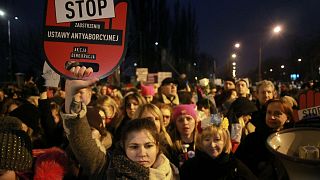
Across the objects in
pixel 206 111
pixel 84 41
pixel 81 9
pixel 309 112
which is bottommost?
pixel 206 111

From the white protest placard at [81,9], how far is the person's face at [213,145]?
1432mm

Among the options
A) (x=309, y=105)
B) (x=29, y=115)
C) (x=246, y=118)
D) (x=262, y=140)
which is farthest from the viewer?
(x=246, y=118)

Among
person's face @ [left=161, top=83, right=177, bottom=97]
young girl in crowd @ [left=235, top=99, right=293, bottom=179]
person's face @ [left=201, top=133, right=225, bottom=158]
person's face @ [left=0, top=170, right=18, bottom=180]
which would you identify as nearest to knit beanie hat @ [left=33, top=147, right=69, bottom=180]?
person's face @ [left=0, top=170, right=18, bottom=180]

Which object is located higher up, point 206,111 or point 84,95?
point 84,95

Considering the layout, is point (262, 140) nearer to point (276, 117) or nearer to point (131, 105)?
point (276, 117)

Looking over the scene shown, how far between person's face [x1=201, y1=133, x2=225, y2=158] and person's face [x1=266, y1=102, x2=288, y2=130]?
0.87m

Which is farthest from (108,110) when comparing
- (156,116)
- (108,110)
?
(156,116)

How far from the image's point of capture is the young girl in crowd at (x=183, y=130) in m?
3.91

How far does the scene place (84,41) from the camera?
2.49 m

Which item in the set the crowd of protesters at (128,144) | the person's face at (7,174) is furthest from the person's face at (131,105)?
the person's face at (7,174)

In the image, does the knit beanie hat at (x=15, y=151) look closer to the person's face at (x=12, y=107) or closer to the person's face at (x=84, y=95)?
the person's face at (x=84, y=95)

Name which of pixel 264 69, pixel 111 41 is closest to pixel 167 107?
pixel 111 41

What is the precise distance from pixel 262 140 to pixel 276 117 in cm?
35

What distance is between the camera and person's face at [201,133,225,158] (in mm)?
3094
